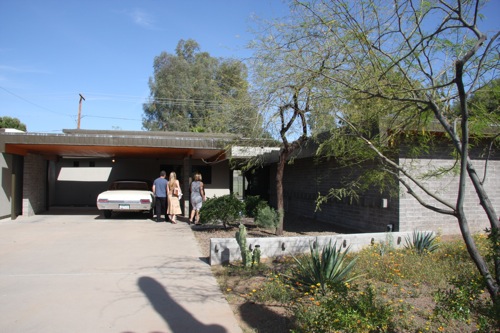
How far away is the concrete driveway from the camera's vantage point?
4629 mm

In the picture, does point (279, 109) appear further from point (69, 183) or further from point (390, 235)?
point (69, 183)

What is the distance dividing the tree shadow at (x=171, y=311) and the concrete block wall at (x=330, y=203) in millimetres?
4471

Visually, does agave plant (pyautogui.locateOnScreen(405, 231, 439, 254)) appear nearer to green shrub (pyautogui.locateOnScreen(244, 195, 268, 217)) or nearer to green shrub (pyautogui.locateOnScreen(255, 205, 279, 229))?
green shrub (pyautogui.locateOnScreen(255, 205, 279, 229))

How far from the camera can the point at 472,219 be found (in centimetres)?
1088

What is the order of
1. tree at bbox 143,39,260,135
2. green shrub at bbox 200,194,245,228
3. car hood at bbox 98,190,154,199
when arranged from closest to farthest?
1. green shrub at bbox 200,194,245,228
2. car hood at bbox 98,190,154,199
3. tree at bbox 143,39,260,135

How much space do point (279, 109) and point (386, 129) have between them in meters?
3.27

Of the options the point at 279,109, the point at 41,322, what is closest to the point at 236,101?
the point at 279,109

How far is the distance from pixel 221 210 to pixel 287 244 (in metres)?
3.64

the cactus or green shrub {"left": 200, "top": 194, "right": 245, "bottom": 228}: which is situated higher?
green shrub {"left": 200, "top": 194, "right": 245, "bottom": 228}

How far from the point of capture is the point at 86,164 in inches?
883

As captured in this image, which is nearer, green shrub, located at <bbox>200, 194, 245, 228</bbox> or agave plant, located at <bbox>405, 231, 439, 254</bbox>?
agave plant, located at <bbox>405, 231, 439, 254</bbox>

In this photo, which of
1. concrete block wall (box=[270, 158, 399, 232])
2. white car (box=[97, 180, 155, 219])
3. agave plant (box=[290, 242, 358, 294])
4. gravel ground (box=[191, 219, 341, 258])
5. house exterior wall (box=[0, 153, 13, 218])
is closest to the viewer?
agave plant (box=[290, 242, 358, 294])

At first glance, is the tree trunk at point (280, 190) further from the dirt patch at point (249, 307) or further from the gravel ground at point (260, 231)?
the dirt patch at point (249, 307)

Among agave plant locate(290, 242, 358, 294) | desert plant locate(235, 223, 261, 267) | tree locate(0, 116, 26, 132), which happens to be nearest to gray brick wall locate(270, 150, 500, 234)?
desert plant locate(235, 223, 261, 267)
